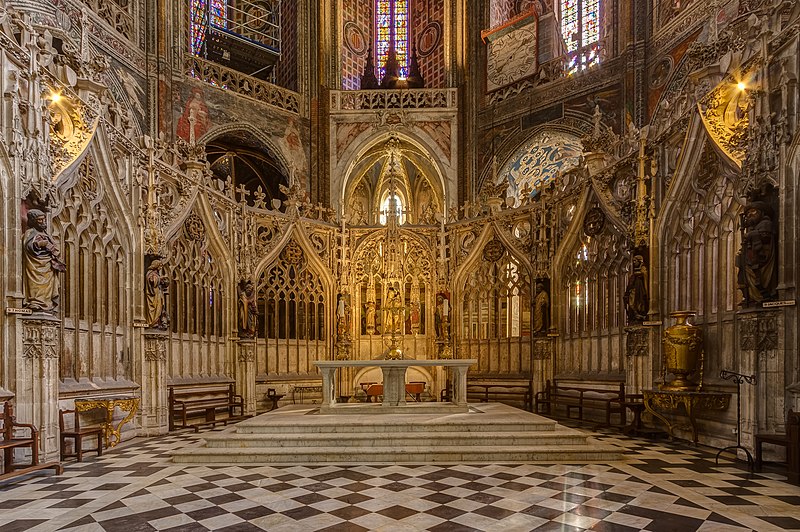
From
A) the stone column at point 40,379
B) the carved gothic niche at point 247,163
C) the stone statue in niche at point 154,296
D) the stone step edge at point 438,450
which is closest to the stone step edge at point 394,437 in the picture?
the stone step edge at point 438,450

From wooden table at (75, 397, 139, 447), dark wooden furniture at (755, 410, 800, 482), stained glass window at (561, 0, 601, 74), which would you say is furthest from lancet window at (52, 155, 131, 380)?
stained glass window at (561, 0, 601, 74)

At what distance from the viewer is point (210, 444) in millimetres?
9141

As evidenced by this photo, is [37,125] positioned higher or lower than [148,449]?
higher

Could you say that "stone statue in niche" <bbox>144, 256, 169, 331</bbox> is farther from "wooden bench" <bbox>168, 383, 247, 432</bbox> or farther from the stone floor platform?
the stone floor platform

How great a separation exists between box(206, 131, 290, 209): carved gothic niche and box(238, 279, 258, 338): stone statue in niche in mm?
5157

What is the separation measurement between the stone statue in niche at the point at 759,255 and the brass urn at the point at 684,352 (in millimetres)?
1345

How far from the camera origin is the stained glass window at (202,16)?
23.0 metres

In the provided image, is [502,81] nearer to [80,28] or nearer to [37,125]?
[80,28]

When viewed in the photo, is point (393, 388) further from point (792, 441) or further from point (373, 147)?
point (373, 147)

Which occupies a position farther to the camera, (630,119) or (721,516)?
(630,119)

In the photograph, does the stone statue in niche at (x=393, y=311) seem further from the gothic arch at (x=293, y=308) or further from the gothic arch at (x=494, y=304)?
the gothic arch at (x=494, y=304)

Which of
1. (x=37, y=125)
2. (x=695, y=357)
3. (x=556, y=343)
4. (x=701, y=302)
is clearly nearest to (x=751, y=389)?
(x=695, y=357)

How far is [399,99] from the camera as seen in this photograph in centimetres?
2348

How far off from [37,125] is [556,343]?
40.2ft
